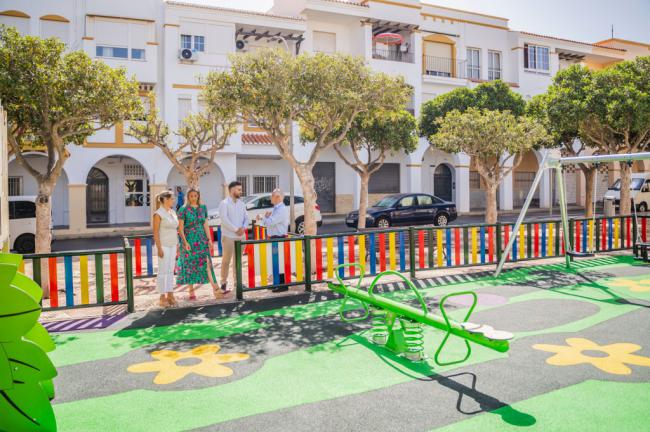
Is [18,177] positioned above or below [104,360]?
above

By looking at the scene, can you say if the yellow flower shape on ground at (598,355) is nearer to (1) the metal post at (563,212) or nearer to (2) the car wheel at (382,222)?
(1) the metal post at (563,212)

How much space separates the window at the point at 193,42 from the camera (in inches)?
1000

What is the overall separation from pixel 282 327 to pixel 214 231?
42.1 ft

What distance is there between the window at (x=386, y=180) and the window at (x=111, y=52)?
50.0 feet

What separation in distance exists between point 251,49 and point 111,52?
23.0 ft

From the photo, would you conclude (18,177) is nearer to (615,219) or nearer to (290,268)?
(290,268)

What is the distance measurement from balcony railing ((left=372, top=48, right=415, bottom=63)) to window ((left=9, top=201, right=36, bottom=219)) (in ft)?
68.6

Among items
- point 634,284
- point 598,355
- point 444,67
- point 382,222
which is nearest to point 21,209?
point 382,222

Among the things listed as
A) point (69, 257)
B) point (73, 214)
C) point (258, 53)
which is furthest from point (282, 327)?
point (73, 214)

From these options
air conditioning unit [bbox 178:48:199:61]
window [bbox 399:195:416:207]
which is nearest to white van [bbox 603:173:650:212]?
window [bbox 399:195:416:207]

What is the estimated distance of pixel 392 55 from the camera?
31.8 m

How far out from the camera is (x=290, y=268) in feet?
30.6

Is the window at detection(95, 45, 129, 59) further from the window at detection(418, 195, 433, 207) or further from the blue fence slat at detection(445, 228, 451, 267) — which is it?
the blue fence slat at detection(445, 228, 451, 267)

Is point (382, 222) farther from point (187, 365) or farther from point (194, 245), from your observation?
point (187, 365)
